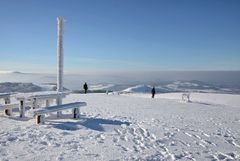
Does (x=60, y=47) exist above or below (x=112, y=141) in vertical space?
above

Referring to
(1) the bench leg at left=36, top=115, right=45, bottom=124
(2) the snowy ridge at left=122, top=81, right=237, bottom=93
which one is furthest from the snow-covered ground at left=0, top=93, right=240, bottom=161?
(2) the snowy ridge at left=122, top=81, right=237, bottom=93

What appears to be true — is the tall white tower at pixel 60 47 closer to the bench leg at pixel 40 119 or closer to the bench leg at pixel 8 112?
the bench leg at pixel 40 119

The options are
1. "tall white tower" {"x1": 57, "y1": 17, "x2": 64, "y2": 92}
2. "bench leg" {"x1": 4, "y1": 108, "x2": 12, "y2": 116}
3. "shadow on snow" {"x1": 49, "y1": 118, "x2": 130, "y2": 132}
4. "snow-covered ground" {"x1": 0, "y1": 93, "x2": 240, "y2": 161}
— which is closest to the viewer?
"snow-covered ground" {"x1": 0, "y1": 93, "x2": 240, "y2": 161}

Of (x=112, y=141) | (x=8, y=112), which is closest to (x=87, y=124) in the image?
(x=112, y=141)

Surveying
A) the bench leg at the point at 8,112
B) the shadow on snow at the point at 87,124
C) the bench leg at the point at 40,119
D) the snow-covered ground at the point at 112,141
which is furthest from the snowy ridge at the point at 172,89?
the bench leg at the point at 40,119

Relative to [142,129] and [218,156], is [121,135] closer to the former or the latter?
[142,129]

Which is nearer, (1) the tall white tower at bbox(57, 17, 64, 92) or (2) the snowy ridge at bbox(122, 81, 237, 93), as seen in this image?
(1) the tall white tower at bbox(57, 17, 64, 92)

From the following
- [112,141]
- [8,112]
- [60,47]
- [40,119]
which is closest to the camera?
[112,141]

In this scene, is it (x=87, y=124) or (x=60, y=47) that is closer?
(x=87, y=124)

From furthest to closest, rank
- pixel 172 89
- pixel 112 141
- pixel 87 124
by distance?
pixel 172 89
pixel 87 124
pixel 112 141

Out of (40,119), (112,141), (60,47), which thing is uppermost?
(60,47)

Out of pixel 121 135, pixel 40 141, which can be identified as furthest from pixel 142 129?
pixel 40 141

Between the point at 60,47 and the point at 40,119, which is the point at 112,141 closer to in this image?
the point at 40,119

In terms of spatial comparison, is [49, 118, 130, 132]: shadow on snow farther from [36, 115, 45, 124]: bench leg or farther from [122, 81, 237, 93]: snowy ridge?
[122, 81, 237, 93]: snowy ridge
